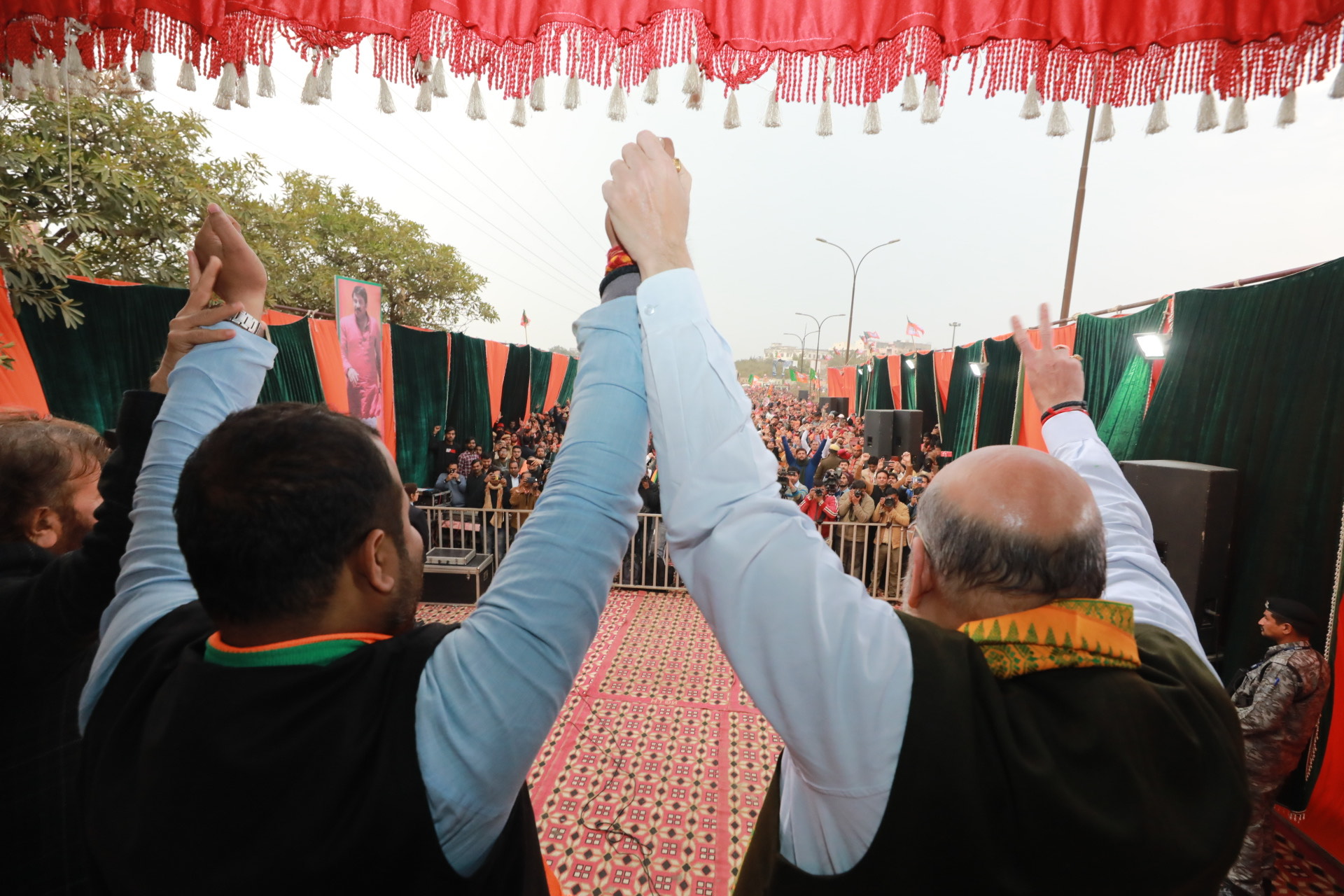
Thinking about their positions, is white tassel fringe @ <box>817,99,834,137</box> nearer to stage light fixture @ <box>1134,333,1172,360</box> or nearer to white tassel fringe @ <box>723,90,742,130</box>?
white tassel fringe @ <box>723,90,742,130</box>

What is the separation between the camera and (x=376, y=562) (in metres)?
0.72

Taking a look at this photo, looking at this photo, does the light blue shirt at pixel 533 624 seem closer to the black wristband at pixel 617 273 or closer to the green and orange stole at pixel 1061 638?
the black wristband at pixel 617 273

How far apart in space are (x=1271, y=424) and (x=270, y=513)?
16.0ft

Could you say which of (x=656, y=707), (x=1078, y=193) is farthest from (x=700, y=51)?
(x=1078, y=193)

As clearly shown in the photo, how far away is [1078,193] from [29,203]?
1131cm

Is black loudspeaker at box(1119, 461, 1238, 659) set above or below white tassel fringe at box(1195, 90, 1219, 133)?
below

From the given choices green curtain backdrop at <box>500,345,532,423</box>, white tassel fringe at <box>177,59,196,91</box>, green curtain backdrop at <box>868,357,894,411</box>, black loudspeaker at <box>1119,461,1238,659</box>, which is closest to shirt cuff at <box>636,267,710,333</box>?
white tassel fringe at <box>177,59,196,91</box>

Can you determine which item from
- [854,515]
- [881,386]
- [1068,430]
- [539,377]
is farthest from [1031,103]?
[539,377]

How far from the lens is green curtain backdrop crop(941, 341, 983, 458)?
1010cm

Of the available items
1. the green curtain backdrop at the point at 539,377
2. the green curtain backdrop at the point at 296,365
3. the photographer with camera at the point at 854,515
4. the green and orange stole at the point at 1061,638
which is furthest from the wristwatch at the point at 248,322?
the green curtain backdrop at the point at 539,377

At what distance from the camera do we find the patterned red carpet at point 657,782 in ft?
10.0

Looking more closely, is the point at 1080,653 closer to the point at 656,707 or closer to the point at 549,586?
the point at 549,586

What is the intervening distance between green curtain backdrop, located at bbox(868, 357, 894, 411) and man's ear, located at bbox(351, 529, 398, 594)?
17.9m

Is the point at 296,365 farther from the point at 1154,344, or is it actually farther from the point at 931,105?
the point at 1154,344
